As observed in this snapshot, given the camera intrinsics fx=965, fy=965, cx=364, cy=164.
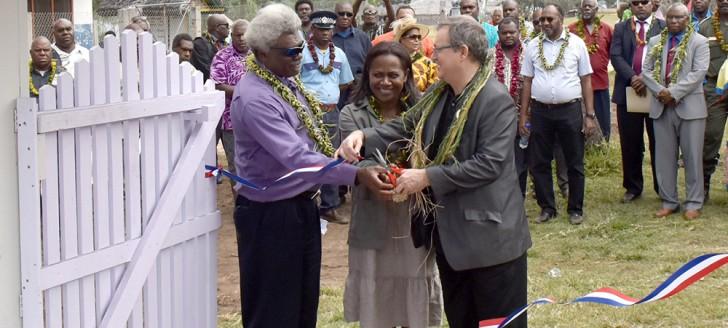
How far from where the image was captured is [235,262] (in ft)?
28.2

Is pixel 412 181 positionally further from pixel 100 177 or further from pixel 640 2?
pixel 640 2

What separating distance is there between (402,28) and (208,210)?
2972 millimetres

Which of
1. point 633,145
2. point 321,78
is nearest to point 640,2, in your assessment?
point 633,145

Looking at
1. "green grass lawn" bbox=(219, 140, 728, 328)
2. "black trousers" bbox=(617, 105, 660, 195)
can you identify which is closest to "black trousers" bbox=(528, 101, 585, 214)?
"green grass lawn" bbox=(219, 140, 728, 328)

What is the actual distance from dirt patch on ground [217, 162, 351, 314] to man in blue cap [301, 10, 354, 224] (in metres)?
0.33

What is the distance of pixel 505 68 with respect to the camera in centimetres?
1011

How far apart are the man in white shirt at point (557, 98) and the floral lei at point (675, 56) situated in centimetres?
71

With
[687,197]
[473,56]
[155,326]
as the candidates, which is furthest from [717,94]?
[155,326]

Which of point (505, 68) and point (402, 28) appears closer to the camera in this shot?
point (402, 28)

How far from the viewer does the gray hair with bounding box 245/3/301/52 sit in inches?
190

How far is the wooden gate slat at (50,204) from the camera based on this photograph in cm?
397

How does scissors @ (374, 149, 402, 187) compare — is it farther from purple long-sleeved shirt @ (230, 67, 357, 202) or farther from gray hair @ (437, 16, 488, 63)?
gray hair @ (437, 16, 488, 63)

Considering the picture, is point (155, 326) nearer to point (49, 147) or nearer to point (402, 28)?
point (49, 147)

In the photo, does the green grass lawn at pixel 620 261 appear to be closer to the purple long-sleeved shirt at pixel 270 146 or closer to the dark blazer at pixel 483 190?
the purple long-sleeved shirt at pixel 270 146
